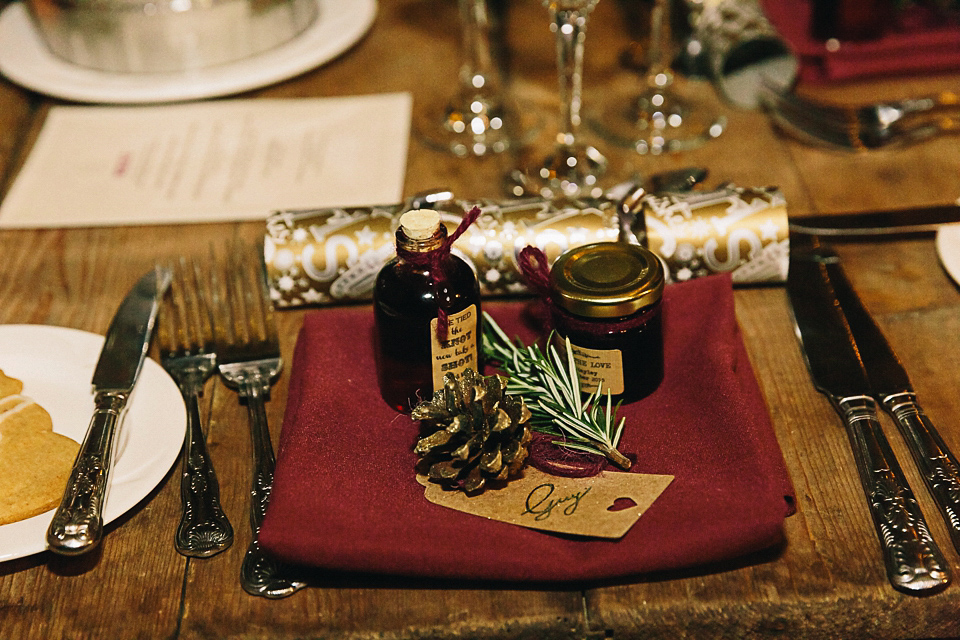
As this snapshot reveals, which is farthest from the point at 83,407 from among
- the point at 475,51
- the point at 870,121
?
the point at 870,121

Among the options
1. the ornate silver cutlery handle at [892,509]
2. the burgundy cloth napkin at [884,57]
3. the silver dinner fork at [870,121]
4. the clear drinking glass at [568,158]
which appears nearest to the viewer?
the ornate silver cutlery handle at [892,509]

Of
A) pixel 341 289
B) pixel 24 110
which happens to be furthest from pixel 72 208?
pixel 341 289

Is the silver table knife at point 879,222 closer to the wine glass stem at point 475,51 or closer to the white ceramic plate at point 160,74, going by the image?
the wine glass stem at point 475,51

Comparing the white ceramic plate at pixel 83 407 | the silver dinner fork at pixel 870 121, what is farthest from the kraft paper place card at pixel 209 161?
the silver dinner fork at pixel 870 121

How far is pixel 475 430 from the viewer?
1.84 ft

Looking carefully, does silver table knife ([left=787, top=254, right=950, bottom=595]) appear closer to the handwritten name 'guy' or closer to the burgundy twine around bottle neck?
the handwritten name 'guy'

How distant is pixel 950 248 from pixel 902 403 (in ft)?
0.78

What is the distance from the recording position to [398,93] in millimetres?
1166

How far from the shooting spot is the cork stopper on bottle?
57cm

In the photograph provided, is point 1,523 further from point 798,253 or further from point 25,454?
point 798,253

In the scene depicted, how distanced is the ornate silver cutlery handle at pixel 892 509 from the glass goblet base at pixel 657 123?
455 mm

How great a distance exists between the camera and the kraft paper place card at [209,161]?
966 mm

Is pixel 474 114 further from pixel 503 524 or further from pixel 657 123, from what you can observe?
pixel 503 524

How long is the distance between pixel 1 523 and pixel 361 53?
87 centimetres
